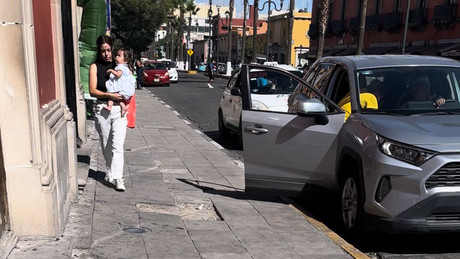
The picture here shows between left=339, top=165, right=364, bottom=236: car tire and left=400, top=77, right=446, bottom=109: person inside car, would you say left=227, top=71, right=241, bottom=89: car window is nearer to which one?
left=400, top=77, right=446, bottom=109: person inside car

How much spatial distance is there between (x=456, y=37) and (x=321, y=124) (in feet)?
99.5

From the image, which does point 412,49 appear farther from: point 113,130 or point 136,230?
point 136,230

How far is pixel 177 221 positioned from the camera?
5.35 metres

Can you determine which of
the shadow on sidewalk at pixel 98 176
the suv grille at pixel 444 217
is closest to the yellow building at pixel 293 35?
the shadow on sidewalk at pixel 98 176

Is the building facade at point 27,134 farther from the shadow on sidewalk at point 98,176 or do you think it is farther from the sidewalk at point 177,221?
the shadow on sidewalk at point 98,176

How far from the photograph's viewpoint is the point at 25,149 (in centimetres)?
384

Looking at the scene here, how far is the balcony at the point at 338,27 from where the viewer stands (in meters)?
46.1

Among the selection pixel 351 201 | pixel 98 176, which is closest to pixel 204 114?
pixel 98 176

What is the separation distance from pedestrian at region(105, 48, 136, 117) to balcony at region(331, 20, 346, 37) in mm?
42051

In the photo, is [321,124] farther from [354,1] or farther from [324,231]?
[354,1]

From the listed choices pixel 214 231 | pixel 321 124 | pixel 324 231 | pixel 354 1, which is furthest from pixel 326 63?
pixel 354 1

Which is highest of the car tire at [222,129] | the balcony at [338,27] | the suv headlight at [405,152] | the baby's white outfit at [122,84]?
the balcony at [338,27]

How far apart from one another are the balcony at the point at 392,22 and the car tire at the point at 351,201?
114ft

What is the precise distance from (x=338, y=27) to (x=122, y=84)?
142 feet
